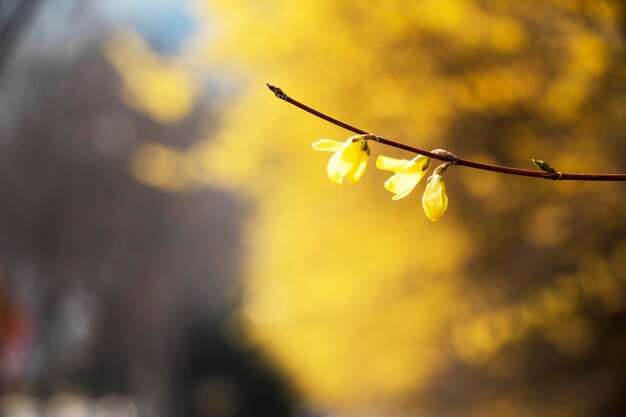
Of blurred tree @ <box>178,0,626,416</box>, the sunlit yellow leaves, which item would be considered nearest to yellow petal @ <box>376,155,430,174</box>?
blurred tree @ <box>178,0,626,416</box>

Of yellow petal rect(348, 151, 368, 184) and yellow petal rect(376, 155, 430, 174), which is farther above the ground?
yellow petal rect(376, 155, 430, 174)

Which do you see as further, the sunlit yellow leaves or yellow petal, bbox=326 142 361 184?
the sunlit yellow leaves

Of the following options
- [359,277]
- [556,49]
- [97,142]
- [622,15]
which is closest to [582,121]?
[556,49]

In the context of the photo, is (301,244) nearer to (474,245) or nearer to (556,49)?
(474,245)

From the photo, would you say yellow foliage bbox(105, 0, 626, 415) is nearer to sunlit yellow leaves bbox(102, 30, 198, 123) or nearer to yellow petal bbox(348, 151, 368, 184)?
sunlit yellow leaves bbox(102, 30, 198, 123)

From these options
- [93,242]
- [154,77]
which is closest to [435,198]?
[154,77]

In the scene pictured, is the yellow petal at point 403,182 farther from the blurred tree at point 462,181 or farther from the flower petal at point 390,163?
the blurred tree at point 462,181

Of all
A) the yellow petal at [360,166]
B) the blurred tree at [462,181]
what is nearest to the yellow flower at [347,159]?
the yellow petal at [360,166]
